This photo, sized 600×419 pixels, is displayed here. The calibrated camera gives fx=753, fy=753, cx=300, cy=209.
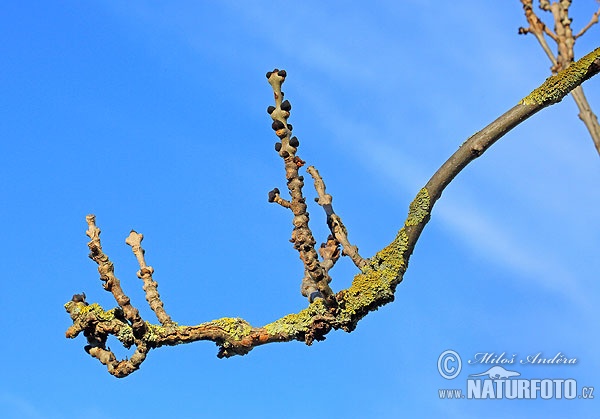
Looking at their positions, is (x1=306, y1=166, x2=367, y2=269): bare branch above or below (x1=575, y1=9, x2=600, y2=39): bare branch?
below

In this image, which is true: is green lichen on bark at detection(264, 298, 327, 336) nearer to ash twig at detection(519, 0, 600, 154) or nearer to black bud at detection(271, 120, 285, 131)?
black bud at detection(271, 120, 285, 131)

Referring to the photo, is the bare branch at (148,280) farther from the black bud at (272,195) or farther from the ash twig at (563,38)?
the ash twig at (563,38)

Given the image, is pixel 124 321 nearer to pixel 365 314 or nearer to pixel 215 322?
pixel 215 322

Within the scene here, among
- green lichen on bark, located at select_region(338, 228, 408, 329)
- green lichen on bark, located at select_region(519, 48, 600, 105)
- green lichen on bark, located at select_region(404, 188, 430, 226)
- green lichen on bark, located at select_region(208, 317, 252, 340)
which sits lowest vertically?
green lichen on bark, located at select_region(208, 317, 252, 340)

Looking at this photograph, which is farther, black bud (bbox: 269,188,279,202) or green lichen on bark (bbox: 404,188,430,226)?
black bud (bbox: 269,188,279,202)

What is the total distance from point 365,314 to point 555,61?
350cm

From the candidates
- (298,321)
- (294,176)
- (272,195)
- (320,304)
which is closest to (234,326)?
(298,321)

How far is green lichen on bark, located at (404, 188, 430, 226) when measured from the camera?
4.06 m

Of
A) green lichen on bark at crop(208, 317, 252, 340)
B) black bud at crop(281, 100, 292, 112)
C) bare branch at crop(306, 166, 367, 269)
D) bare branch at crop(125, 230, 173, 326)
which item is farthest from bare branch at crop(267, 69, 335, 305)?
bare branch at crop(125, 230, 173, 326)

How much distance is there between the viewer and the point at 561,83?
4.08 meters

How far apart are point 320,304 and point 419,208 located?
30.5 inches

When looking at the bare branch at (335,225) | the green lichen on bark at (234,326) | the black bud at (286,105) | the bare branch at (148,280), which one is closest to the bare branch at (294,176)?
the black bud at (286,105)

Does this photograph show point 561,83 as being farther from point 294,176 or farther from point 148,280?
point 148,280

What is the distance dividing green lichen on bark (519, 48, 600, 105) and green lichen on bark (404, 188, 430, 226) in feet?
2.31
